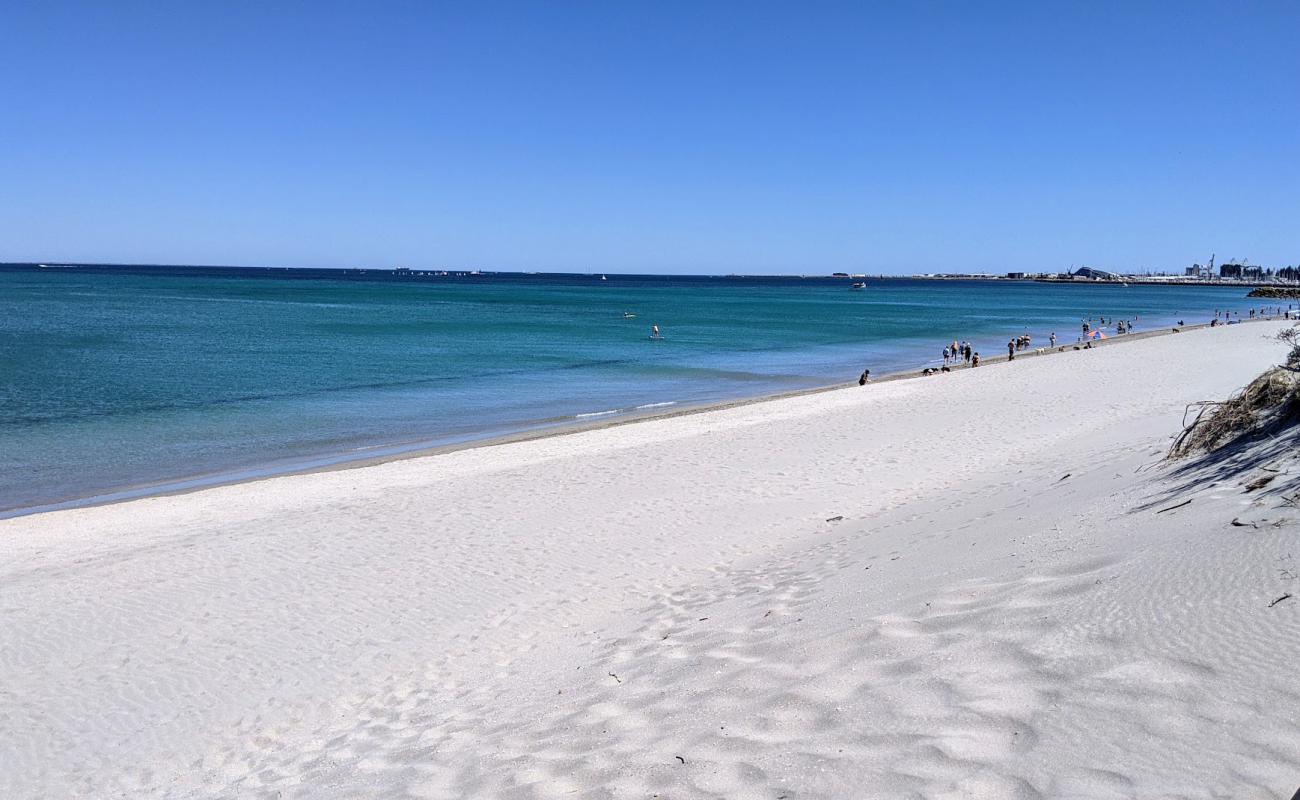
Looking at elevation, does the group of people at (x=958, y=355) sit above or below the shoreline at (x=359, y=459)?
above

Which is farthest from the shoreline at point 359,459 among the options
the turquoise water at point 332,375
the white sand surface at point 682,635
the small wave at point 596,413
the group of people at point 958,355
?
the group of people at point 958,355

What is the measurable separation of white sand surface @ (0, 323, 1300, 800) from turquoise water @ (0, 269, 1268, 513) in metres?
6.03

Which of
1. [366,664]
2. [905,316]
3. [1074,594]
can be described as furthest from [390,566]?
[905,316]

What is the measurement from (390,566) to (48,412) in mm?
19012

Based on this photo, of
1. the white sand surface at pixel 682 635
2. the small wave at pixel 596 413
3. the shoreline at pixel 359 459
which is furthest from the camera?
the small wave at pixel 596 413

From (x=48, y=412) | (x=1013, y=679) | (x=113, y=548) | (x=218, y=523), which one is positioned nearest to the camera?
(x=1013, y=679)

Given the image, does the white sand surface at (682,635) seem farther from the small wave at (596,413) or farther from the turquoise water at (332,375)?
the small wave at (596,413)

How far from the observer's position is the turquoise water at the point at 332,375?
60.7 ft

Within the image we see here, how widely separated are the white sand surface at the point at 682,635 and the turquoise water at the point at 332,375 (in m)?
6.03

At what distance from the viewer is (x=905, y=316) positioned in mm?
84250

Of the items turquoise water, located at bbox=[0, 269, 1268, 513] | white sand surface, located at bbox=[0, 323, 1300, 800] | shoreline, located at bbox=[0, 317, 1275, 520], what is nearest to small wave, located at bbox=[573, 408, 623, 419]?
turquoise water, located at bbox=[0, 269, 1268, 513]

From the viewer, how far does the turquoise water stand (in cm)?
1852

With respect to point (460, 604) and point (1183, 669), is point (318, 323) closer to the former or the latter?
point (460, 604)

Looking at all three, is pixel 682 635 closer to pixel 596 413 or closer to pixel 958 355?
pixel 596 413
